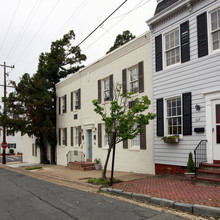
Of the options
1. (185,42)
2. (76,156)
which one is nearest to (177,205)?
(185,42)

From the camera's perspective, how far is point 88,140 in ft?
60.7

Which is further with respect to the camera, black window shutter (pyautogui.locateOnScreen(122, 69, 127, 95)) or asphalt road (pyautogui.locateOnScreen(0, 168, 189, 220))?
black window shutter (pyautogui.locateOnScreen(122, 69, 127, 95))

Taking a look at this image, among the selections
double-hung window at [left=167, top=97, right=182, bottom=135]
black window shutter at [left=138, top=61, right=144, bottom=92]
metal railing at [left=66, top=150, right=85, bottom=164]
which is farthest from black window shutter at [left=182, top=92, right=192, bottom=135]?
metal railing at [left=66, top=150, right=85, bottom=164]

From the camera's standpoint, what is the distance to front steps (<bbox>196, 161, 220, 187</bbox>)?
331 inches

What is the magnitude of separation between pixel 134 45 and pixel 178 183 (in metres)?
7.83

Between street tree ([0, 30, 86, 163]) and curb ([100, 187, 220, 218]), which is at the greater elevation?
street tree ([0, 30, 86, 163])

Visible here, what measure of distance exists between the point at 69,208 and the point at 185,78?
6.83 metres

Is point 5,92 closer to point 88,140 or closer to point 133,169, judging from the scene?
point 88,140

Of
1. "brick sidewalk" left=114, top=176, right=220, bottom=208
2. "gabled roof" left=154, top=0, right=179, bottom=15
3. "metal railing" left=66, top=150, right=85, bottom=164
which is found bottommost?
"metal railing" left=66, top=150, right=85, bottom=164

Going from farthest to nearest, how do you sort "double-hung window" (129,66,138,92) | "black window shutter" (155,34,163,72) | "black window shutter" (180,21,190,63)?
"double-hung window" (129,66,138,92) < "black window shutter" (155,34,163,72) < "black window shutter" (180,21,190,63)

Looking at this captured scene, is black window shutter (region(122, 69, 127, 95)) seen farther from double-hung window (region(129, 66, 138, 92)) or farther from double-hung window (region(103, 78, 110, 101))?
double-hung window (region(103, 78, 110, 101))

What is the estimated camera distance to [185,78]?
10.7 meters

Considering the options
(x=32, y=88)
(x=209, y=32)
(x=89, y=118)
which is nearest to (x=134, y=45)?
(x=209, y=32)

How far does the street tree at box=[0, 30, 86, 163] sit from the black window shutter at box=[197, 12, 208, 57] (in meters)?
14.7
